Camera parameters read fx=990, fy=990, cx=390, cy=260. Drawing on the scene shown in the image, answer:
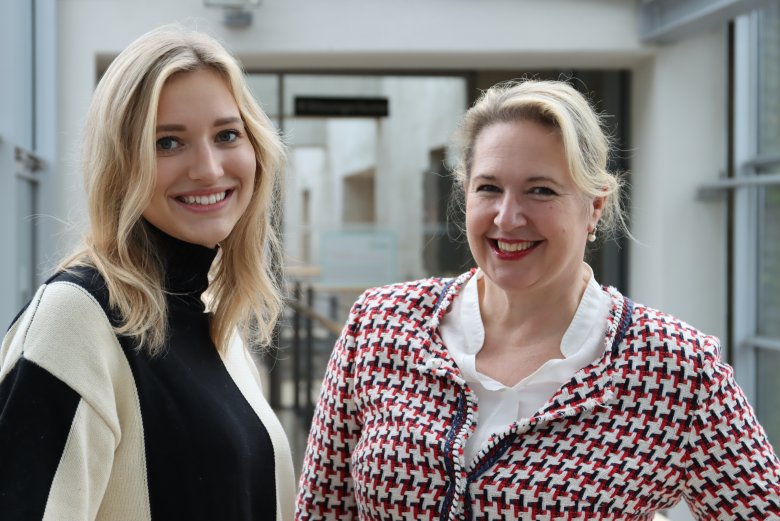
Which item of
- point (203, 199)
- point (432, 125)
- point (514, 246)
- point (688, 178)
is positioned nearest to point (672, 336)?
point (514, 246)

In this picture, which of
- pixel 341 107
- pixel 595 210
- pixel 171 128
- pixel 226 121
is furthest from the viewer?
pixel 341 107

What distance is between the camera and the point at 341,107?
707cm

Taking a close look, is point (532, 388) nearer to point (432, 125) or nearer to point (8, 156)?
point (8, 156)

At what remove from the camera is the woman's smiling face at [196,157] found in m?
1.96

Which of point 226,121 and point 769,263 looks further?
point 769,263

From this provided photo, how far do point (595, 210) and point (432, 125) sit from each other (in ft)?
16.2

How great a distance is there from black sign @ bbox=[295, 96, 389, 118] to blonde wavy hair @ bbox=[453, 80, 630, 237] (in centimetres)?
472

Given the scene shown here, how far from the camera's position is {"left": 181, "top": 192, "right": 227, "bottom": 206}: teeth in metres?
2.03

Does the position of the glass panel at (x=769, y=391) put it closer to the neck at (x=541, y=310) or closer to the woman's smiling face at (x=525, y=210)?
the neck at (x=541, y=310)

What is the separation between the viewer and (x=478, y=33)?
6.17 metres

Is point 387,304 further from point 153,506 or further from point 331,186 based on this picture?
point 331,186

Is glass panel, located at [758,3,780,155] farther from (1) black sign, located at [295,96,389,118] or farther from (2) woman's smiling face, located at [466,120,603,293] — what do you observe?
(2) woman's smiling face, located at [466,120,603,293]

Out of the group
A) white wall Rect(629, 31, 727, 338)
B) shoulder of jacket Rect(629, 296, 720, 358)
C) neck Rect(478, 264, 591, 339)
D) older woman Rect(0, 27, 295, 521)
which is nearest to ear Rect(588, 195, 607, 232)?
neck Rect(478, 264, 591, 339)

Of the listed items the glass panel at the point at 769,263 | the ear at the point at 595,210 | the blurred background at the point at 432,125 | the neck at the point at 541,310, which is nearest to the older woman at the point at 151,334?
the neck at the point at 541,310
